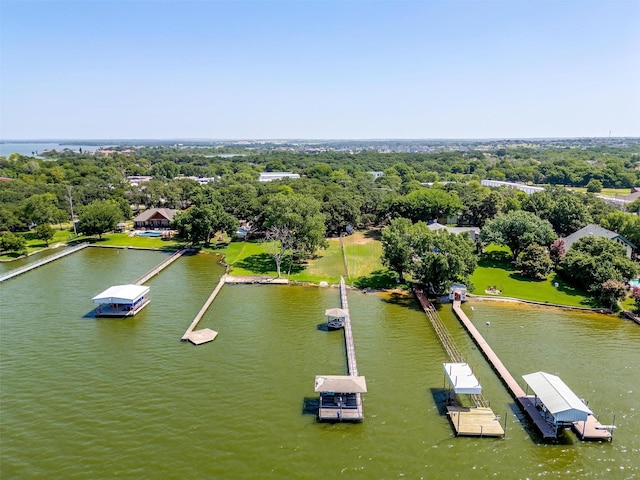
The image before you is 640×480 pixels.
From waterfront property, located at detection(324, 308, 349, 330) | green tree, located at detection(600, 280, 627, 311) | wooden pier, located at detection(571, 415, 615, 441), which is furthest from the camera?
green tree, located at detection(600, 280, 627, 311)

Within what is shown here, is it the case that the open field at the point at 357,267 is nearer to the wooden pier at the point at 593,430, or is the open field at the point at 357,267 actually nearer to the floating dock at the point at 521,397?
the floating dock at the point at 521,397

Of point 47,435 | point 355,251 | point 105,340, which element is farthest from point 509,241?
point 47,435

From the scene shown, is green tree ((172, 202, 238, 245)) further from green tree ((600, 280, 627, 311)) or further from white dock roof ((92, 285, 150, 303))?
green tree ((600, 280, 627, 311))

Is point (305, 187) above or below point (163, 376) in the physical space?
above

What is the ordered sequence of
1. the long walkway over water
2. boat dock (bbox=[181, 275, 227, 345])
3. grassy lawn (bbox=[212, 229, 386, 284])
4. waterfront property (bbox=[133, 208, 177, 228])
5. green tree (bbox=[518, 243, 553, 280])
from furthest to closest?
1. waterfront property (bbox=[133, 208, 177, 228])
2. grassy lawn (bbox=[212, 229, 386, 284])
3. green tree (bbox=[518, 243, 553, 280])
4. boat dock (bbox=[181, 275, 227, 345])
5. the long walkway over water

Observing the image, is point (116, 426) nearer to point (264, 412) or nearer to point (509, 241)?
point (264, 412)

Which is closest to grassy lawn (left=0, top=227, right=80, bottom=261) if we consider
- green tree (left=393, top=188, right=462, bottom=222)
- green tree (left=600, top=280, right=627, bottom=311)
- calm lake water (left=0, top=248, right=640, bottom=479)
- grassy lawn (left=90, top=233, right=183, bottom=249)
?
grassy lawn (left=90, top=233, right=183, bottom=249)
